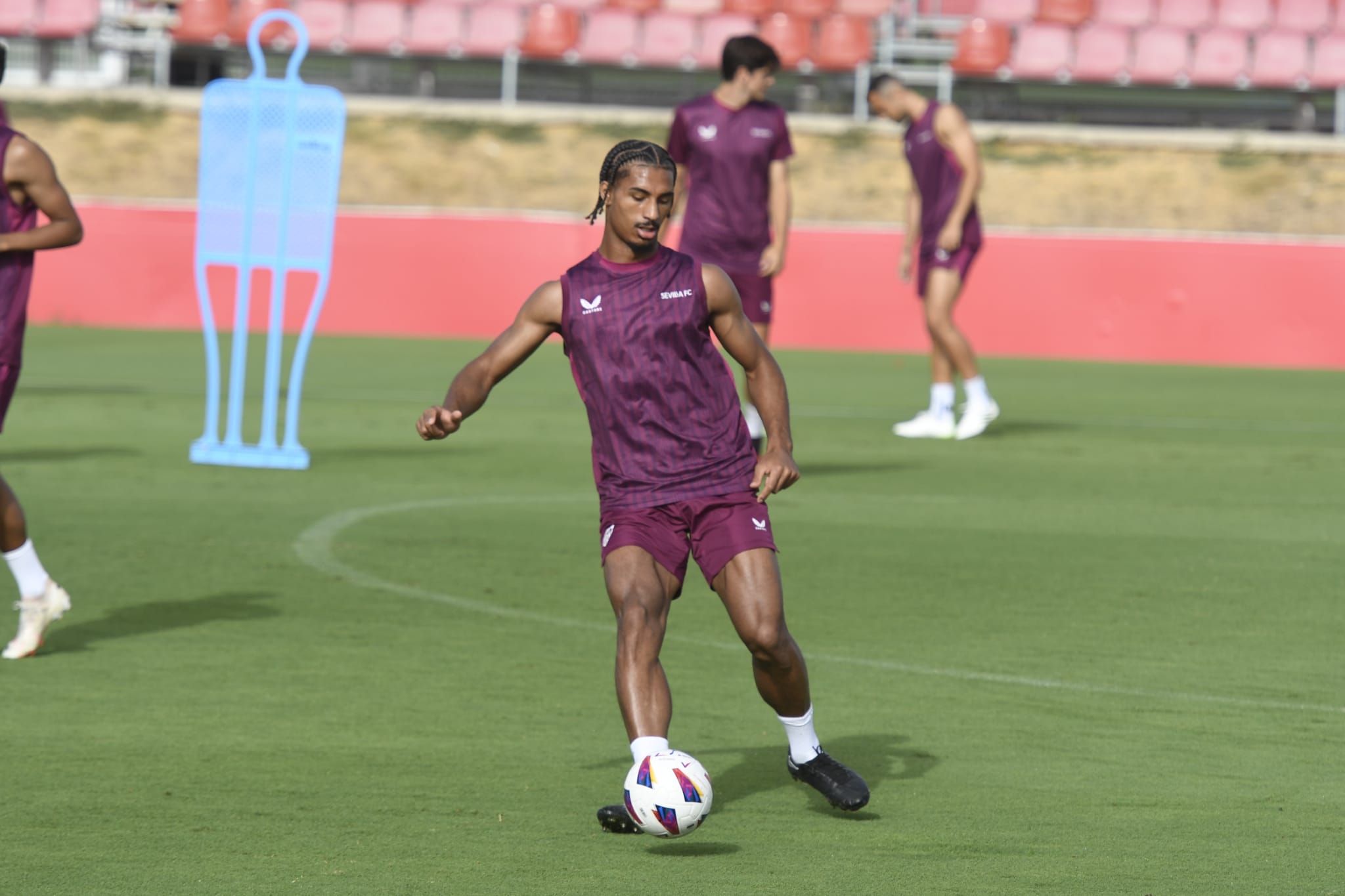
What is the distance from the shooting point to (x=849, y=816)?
4875 millimetres

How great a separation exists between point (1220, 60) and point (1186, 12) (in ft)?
6.24

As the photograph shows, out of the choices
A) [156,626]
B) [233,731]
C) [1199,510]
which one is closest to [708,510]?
[233,731]

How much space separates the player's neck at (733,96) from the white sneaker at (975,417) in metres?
3.15

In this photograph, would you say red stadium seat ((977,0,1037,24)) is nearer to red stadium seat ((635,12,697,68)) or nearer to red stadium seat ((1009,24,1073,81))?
red stadium seat ((1009,24,1073,81))

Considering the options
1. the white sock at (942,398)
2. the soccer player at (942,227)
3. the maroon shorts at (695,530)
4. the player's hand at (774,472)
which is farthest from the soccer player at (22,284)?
the white sock at (942,398)

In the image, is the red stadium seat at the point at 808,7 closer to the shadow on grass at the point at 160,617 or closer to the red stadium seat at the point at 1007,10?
the red stadium seat at the point at 1007,10

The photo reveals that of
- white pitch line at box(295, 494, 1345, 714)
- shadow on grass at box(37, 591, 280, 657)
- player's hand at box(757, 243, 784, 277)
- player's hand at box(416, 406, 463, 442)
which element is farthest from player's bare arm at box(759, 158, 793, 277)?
player's hand at box(416, 406, 463, 442)

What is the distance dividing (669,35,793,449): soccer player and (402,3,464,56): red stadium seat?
1822cm

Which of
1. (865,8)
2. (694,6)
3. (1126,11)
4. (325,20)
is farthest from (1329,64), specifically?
(325,20)

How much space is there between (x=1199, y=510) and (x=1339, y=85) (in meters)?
19.5

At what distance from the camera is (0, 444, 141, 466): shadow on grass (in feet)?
38.1

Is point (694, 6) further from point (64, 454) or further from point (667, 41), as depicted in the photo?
point (64, 454)

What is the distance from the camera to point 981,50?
28.0 metres

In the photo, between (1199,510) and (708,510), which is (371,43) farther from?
(708,510)
